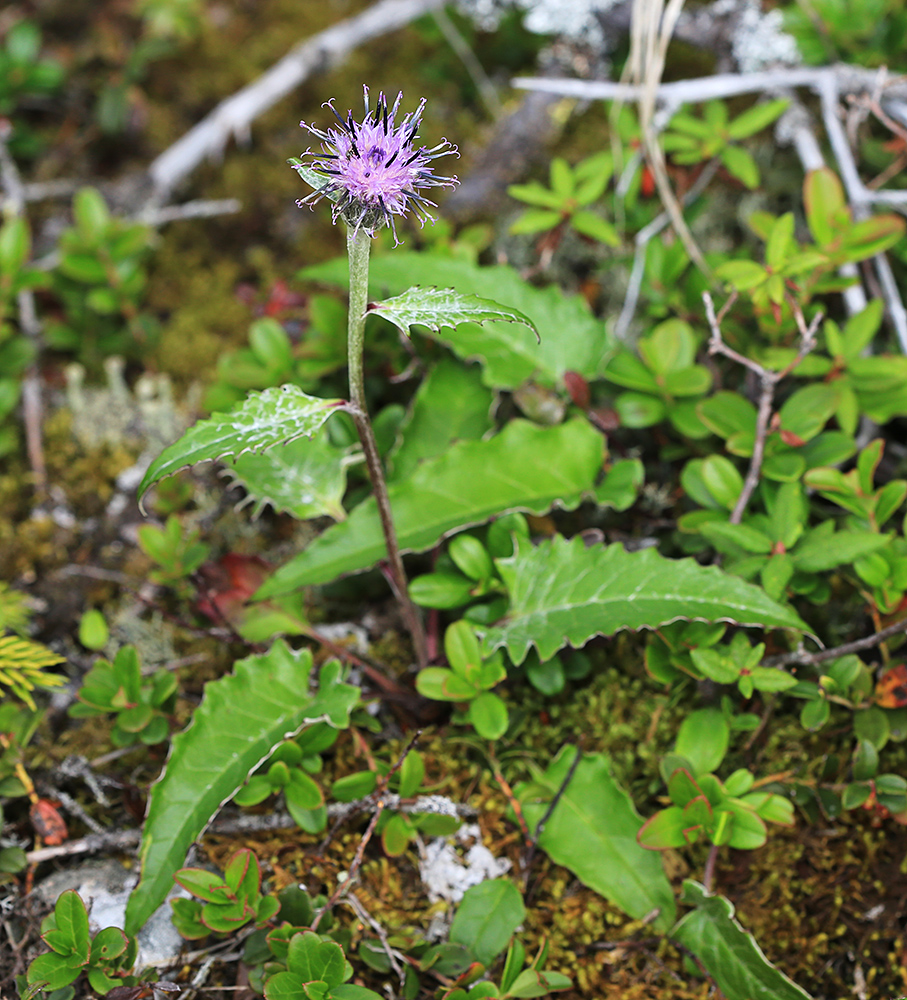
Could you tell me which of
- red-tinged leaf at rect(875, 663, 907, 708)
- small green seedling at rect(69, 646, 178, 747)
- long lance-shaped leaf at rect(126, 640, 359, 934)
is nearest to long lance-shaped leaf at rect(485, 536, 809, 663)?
red-tinged leaf at rect(875, 663, 907, 708)

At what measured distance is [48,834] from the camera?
204 centimetres

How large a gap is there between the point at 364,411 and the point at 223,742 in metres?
0.87

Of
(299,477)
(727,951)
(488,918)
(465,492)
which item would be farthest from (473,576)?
(727,951)

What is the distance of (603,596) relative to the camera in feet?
6.76

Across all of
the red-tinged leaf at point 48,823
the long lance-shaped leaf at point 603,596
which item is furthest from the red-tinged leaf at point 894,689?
the red-tinged leaf at point 48,823

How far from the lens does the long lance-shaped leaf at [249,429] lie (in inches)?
62.9

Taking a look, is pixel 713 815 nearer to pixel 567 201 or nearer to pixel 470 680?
pixel 470 680

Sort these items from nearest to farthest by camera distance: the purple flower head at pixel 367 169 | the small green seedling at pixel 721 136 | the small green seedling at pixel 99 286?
1. the purple flower head at pixel 367 169
2. the small green seedling at pixel 721 136
3. the small green seedling at pixel 99 286

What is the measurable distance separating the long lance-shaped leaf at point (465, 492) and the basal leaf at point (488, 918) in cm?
85

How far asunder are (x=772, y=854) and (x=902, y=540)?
0.87 m

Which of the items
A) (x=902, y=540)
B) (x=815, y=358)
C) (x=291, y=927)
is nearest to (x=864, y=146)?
(x=815, y=358)

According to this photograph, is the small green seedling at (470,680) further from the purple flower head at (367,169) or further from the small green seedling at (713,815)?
the purple flower head at (367,169)

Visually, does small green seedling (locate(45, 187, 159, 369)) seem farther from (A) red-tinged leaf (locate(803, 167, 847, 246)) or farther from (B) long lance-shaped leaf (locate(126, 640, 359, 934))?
(A) red-tinged leaf (locate(803, 167, 847, 246))

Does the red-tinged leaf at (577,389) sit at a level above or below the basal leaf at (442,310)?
below
